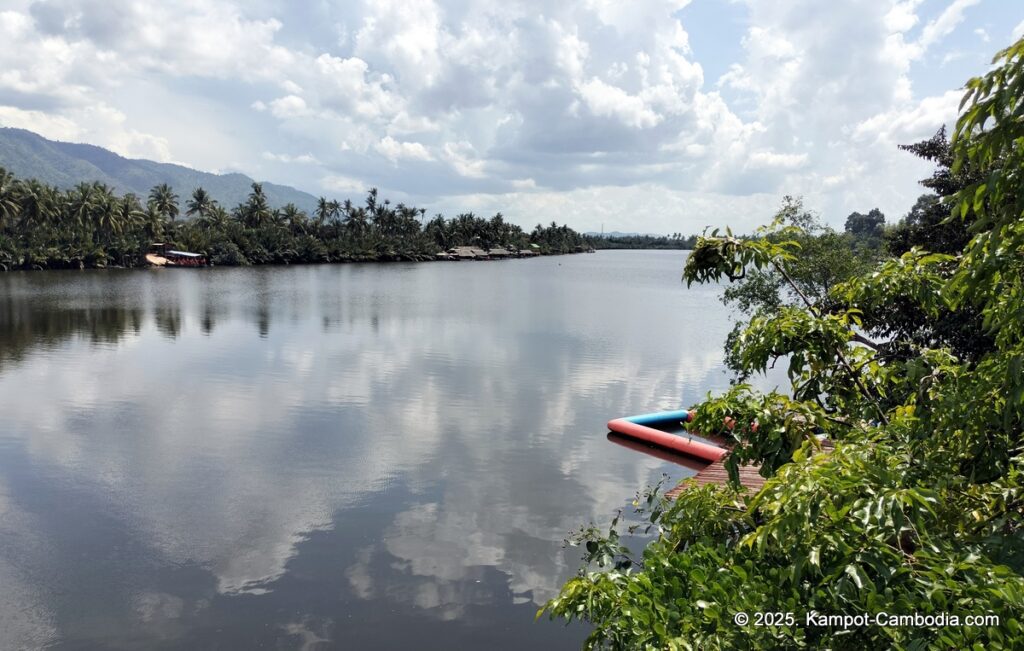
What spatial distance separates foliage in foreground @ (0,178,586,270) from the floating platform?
87.3 meters

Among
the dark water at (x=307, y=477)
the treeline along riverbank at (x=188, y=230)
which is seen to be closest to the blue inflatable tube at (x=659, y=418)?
the dark water at (x=307, y=477)

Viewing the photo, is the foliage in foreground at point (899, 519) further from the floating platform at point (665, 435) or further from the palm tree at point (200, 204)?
the palm tree at point (200, 204)

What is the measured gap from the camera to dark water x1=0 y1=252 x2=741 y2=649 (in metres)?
11.4

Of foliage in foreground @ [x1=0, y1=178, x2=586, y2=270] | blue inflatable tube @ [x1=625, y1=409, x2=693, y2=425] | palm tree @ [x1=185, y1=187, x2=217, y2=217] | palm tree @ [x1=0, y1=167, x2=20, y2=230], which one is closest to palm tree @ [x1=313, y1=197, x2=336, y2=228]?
foliage in foreground @ [x1=0, y1=178, x2=586, y2=270]

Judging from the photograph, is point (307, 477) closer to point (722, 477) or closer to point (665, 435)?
point (722, 477)

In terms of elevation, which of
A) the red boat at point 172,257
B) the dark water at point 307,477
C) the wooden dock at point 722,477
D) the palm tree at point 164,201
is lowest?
the dark water at point 307,477

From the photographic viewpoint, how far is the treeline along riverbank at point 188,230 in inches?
3403

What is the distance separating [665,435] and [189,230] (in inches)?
4123

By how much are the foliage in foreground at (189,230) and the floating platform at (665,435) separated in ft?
287

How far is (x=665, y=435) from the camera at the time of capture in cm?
2059

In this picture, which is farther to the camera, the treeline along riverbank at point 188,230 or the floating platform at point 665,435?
the treeline along riverbank at point 188,230

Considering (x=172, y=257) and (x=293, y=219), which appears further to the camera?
(x=293, y=219)

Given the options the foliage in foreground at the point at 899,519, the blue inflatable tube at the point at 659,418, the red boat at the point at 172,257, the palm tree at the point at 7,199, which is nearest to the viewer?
the foliage in foreground at the point at 899,519

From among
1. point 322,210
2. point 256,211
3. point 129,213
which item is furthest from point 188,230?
point 322,210
